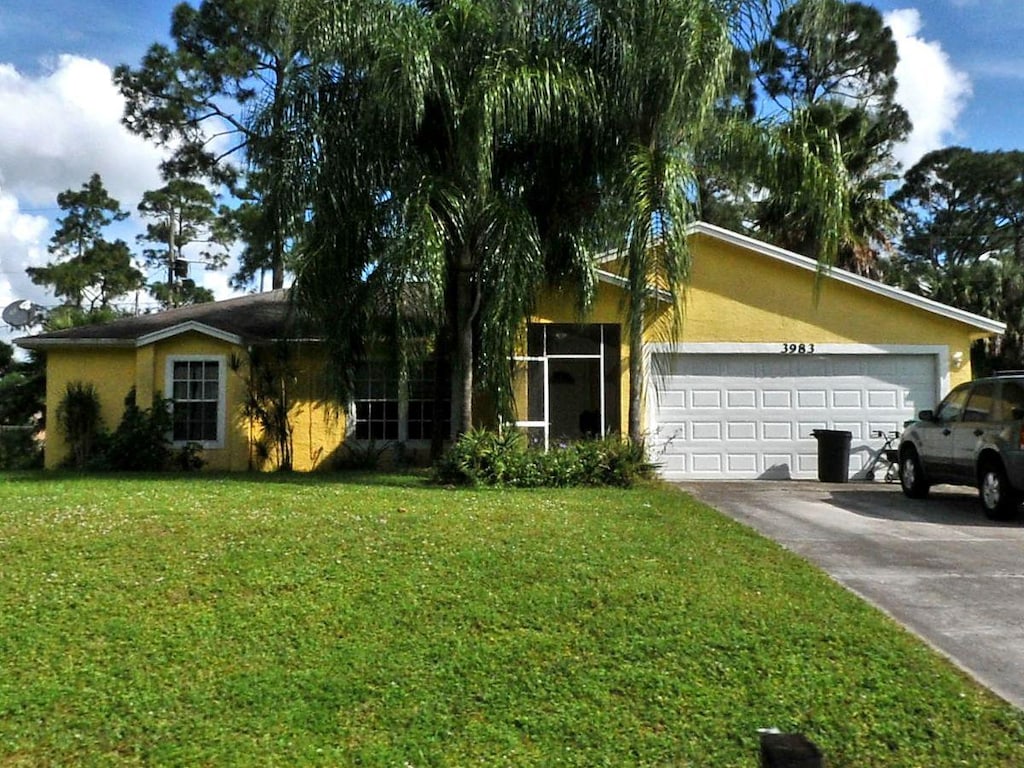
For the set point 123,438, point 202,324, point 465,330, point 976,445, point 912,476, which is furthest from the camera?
point 202,324

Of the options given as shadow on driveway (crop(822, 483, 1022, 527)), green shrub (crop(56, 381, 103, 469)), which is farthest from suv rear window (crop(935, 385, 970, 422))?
green shrub (crop(56, 381, 103, 469))

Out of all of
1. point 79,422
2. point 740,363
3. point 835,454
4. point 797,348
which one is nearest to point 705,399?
point 740,363

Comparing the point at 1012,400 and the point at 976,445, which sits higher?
the point at 1012,400

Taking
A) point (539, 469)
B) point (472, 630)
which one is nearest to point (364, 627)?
point (472, 630)

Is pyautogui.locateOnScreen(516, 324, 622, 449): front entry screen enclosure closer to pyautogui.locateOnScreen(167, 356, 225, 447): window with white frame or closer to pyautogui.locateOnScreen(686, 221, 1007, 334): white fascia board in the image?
pyautogui.locateOnScreen(686, 221, 1007, 334): white fascia board

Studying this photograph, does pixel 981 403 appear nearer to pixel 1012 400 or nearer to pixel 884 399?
pixel 1012 400

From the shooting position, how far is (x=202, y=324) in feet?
50.1

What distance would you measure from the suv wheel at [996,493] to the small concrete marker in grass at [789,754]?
347 inches

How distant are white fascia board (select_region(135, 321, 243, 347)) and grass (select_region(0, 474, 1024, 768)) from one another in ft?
23.8

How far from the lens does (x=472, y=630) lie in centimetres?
564

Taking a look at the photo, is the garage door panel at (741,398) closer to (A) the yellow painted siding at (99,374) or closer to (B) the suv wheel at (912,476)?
(B) the suv wheel at (912,476)

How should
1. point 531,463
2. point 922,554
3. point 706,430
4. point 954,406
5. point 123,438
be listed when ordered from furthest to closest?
point 706,430 → point 123,438 → point 531,463 → point 954,406 → point 922,554

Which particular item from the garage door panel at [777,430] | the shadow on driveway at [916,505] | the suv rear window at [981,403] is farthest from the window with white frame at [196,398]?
the suv rear window at [981,403]

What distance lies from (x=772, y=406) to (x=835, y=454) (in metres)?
1.33
